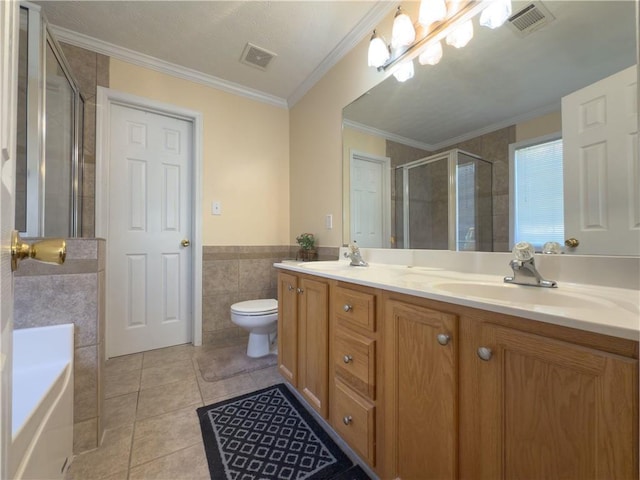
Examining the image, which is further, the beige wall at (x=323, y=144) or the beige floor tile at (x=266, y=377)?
the beige wall at (x=323, y=144)

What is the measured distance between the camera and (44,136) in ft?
4.65

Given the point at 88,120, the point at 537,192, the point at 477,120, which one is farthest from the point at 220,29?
the point at 537,192

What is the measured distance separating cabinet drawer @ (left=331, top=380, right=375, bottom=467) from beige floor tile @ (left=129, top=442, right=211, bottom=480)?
1.81 ft

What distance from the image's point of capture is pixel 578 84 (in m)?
0.88

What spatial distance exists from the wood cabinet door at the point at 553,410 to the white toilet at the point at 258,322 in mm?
1512

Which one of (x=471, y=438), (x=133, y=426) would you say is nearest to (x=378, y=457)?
(x=471, y=438)

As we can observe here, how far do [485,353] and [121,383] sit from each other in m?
2.09

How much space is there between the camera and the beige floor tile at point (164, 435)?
112 centimetres

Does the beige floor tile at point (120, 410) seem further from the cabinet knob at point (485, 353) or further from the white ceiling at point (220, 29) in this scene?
the white ceiling at point (220, 29)

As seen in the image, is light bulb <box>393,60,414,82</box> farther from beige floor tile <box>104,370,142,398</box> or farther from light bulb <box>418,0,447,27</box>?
beige floor tile <box>104,370,142,398</box>

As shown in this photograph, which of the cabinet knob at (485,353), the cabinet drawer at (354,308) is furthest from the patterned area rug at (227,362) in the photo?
the cabinet knob at (485,353)

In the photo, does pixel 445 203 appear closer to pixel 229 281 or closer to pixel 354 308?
pixel 354 308

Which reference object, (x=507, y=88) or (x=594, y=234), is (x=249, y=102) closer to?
(x=507, y=88)

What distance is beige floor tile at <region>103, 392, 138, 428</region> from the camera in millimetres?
1315
